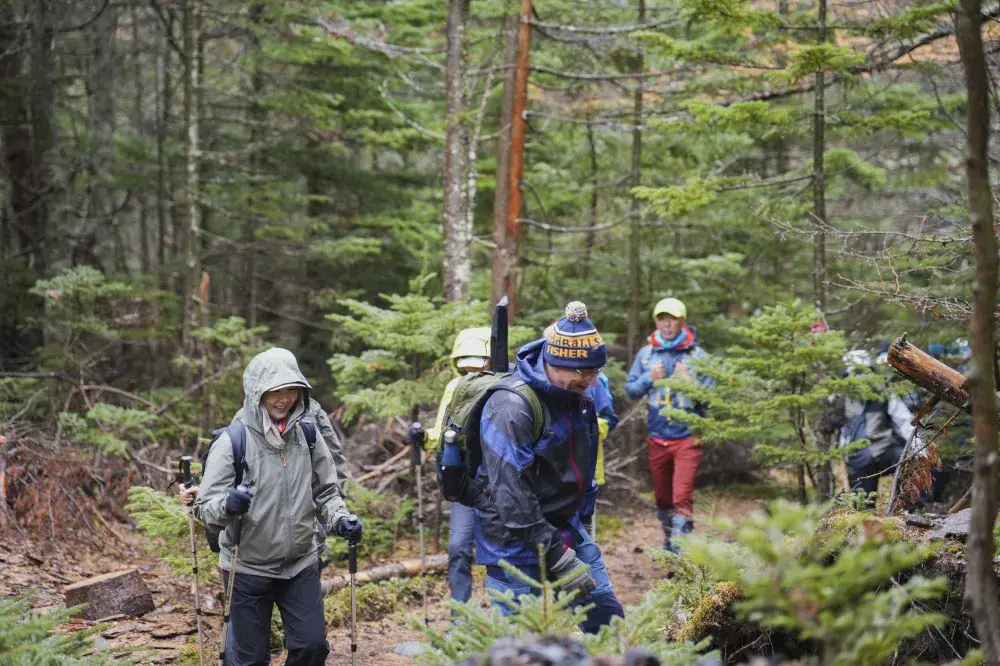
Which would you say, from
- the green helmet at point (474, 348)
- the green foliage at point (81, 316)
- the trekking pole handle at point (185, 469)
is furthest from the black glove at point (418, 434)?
the green foliage at point (81, 316)

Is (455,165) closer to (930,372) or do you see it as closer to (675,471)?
(675,471)

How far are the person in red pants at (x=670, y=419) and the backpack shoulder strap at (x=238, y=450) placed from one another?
479 cm

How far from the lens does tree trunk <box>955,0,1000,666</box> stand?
3.06m

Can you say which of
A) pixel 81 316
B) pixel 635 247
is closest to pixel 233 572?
pixel 81 316

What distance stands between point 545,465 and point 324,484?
57.8 inches

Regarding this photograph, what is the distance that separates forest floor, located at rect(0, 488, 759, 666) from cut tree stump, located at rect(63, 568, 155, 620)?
11 centimetres

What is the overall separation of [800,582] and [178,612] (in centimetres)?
641

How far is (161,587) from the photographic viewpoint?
7906 mm

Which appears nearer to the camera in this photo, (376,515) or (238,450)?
(238,450)

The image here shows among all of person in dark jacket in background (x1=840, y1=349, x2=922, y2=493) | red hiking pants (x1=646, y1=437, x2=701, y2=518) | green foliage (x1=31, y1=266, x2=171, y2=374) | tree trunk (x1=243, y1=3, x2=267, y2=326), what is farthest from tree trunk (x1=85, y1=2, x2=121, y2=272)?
person in dark jacket in background (x1=840, y1=349, x2=922, y2=493)

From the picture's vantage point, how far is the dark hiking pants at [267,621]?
4938 millimetres

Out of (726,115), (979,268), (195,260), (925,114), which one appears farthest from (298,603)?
(195,260)

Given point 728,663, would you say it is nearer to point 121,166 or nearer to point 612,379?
point 612,379

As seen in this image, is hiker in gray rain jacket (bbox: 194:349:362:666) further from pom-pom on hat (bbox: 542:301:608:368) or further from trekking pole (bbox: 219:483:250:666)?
pom-pom on hat (bbox: 542:301:608:368)
